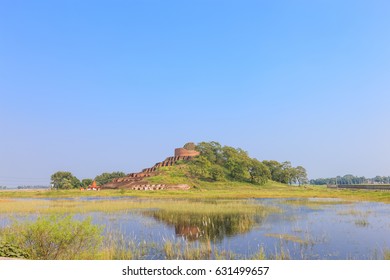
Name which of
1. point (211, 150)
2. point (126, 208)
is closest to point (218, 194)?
point (126, 208)

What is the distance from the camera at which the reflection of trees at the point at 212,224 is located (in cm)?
2045

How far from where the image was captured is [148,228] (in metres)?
22.8

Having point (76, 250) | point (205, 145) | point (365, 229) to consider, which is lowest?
point (365, 229)

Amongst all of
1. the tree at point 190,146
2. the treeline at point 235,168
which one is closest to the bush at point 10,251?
the treeline at point 235,168

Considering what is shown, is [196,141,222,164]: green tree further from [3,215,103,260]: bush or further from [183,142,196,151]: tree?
[3,215,103,260]: bush

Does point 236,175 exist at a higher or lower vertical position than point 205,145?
lower

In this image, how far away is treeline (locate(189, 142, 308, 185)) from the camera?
109 m

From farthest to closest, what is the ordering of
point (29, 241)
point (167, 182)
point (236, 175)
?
1. point (236, 175)
2. point (167, 182)
3. point (29, 241)

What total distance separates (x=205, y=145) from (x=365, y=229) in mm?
107966

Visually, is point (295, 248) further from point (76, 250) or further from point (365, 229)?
point (76, 250)

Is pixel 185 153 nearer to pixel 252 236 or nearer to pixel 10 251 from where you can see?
pixel 252 236

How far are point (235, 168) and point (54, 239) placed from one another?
104 metres

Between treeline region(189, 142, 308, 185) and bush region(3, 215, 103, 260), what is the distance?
94060 mm
